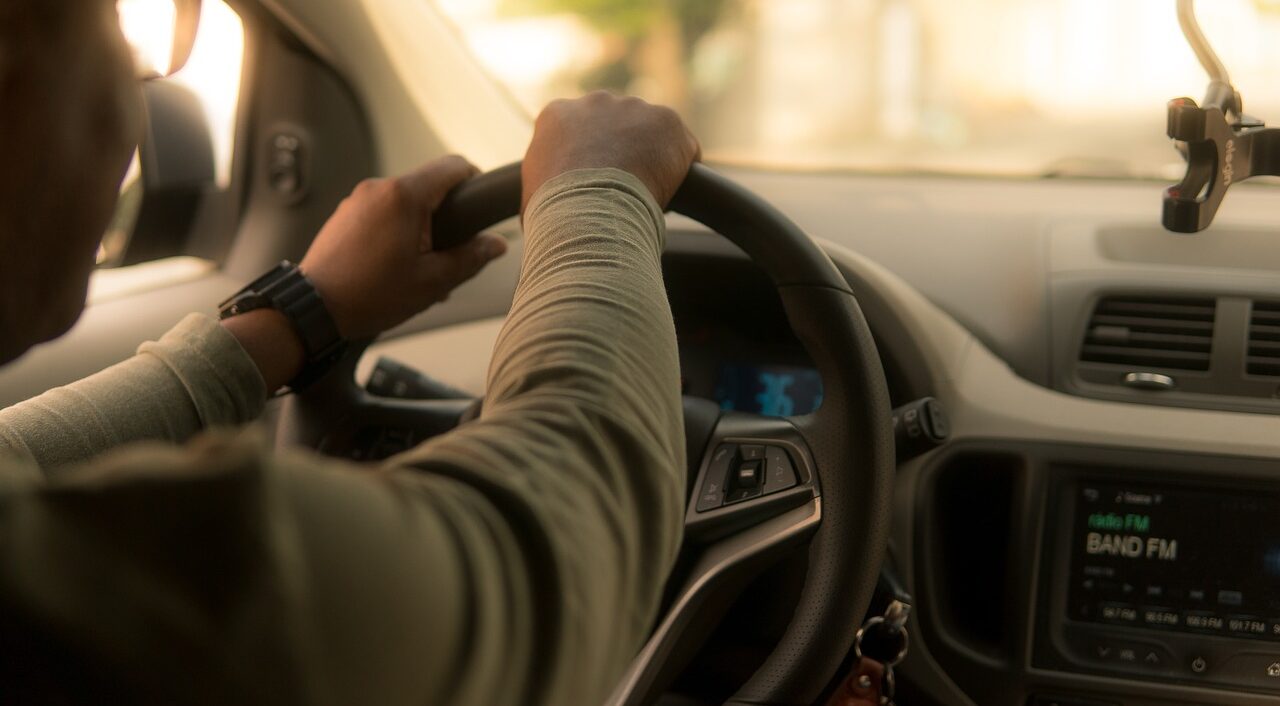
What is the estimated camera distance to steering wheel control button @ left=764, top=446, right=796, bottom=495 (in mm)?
1439

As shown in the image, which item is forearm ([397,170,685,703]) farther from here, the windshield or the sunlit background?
the windshield

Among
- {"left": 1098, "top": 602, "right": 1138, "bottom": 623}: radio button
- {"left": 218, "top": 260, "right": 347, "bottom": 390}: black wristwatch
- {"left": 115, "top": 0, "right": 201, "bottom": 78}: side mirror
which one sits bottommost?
{"left": 1098, "top": 602, "right": 1138, "bottom": 623}: radio button

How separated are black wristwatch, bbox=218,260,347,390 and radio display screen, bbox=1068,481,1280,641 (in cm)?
92

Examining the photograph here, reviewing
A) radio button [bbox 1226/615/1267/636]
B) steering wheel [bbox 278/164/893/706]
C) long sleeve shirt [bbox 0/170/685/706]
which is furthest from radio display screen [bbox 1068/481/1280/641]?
long sleeve shirt [bbox 0/170/685/706]

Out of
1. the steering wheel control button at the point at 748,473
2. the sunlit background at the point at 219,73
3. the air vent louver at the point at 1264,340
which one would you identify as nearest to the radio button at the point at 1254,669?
the air vent louver at the point at 1264,340

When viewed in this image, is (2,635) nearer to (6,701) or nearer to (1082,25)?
(6,701)

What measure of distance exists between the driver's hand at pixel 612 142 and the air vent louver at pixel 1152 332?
725 mm

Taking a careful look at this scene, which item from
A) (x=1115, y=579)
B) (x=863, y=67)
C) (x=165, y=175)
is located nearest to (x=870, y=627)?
(x=1115, y=579)

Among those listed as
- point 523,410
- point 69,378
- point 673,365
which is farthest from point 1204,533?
point 69,378

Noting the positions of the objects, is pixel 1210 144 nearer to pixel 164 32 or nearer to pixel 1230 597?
pixel 1230 597

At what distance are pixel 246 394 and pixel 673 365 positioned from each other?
709mm

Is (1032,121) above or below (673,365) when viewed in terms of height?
below

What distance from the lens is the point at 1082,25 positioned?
10.4 m

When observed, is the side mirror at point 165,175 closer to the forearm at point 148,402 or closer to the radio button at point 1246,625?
the forearm at point 148,402
